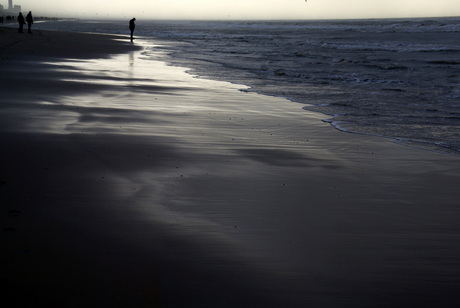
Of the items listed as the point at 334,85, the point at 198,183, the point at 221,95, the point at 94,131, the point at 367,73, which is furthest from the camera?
the point at 367,73

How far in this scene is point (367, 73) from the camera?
1822 cm

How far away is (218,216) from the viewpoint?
3.98 m

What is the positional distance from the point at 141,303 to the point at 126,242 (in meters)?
0.79

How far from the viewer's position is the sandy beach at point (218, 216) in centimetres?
289

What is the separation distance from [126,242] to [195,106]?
245 inches

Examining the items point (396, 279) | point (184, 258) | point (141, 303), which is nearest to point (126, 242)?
point (184, 258)

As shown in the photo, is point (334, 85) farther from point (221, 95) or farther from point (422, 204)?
point (422, 204)

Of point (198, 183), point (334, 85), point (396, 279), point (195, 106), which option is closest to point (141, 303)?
point (396, 279)

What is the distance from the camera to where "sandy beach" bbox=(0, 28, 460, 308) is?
2.89 metres

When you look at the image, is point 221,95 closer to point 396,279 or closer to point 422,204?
point 422,204

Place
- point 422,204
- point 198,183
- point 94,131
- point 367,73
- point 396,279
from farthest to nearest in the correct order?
1. point 367,73
2. point 94,131
3. point 198,183
4. point 422,204
5. point 396,279

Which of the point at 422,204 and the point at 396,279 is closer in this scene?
the point at 396,279

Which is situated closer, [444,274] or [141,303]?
[141,303]

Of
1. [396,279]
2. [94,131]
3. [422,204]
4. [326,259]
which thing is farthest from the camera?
[94,131]
